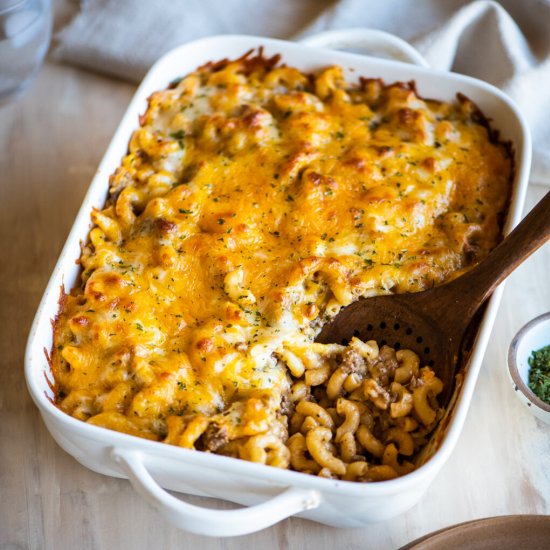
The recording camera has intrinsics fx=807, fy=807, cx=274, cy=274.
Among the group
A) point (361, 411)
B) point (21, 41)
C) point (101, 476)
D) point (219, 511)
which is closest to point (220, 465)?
point (219, 511)

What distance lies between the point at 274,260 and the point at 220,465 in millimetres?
737

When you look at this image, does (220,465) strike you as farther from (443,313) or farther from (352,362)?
(443,313)

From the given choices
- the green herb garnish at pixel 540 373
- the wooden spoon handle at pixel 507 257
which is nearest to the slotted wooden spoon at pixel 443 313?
the wooden spoon handle at pixel 507 257

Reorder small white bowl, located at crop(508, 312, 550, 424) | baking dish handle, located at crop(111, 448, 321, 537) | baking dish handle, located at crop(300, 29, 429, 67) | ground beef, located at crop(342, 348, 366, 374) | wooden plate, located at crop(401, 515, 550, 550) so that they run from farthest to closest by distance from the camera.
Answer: baking dish handle, located at crop(300, 29, 429, 67) < small white bowl, located at crop(508, 312, 550, 424) < ground beef, located at crop(342, 348, 366, 374) < wooden plate, located at crop(401, 515, 550, 550) < baking dish handle, located at crop(111, 448, 321, 537)

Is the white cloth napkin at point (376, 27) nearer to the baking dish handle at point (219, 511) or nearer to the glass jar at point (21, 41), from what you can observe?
the glass jar at point (21, 41)

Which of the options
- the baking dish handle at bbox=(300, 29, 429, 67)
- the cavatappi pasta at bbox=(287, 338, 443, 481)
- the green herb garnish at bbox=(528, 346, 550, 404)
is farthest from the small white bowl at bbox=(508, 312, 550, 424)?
the baking dish handle at bbox=(300, 29, 429, 67)

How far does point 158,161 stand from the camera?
2.78m

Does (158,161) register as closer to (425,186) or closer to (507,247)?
(425,186)

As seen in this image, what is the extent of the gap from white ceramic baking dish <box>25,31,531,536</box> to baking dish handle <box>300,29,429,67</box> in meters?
0.32

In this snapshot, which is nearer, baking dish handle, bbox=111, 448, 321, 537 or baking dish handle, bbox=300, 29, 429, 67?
baking dish handle, bbox=111, 448, 321, 537

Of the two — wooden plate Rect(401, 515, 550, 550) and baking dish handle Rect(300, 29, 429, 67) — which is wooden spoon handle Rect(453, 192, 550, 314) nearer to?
wooden plate Rect(401, 515, 550, 550)

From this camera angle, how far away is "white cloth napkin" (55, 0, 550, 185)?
128 inches

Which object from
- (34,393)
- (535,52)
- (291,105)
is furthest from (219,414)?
(535,52)

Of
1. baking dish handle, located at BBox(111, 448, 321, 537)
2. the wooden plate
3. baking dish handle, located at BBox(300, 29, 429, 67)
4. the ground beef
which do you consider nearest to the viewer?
baking dish handle, located at BBox(111, 448, 321, 537)
